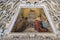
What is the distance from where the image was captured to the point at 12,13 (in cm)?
310

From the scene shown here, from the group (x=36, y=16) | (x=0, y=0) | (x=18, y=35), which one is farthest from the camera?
(x=0, y=0)

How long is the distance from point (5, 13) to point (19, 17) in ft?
0.92

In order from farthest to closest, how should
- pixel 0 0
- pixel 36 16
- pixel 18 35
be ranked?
pixel 0 0 < pixel 36 16 < pixel 18 35

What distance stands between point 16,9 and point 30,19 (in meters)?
0.35

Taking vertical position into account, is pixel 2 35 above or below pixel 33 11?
Result: below

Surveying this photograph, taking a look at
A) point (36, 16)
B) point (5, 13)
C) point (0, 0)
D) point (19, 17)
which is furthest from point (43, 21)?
point (0, 0)

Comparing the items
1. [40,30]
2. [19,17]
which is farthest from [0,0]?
[40,30]

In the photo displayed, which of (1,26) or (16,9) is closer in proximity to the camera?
(1,26)

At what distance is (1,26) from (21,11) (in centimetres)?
46

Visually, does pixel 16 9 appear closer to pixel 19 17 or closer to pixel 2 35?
pixel 19 17

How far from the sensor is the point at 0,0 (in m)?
3.39

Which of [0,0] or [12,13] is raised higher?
[0,0]

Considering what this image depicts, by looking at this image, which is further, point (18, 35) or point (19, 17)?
point (19, 17)

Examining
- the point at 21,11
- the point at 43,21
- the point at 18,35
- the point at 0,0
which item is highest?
the point at 0,0
